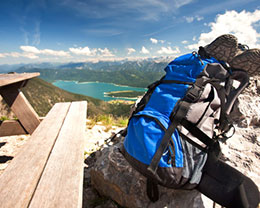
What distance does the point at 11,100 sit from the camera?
7.93 feet

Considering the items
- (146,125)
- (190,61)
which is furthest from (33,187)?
(190,61)

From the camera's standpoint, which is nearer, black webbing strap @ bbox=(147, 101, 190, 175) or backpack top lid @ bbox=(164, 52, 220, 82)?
black webbing strap @ bbox=(147, 101, 190, 175)

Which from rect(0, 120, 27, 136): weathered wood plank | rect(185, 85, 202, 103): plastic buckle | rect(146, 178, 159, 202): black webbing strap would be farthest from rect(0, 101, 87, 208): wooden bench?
rect(185, 85, 202, 103): plastic buckle

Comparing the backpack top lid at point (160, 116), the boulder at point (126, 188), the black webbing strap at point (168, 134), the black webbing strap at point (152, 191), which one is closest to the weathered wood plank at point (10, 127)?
the boulder at point (126, 188)

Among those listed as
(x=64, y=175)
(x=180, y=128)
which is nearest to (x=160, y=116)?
(x=180, y=128)

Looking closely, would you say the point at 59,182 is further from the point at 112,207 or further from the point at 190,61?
the point at 190,61

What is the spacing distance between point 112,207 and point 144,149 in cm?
104

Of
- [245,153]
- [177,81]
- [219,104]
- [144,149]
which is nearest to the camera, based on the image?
[144,149]

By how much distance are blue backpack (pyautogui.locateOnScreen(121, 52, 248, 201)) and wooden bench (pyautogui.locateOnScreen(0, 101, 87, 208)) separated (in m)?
0.55

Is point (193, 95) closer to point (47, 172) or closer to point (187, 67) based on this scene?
point (187, 67)

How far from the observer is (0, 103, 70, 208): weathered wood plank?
102 cm

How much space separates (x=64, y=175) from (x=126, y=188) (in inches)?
34.5

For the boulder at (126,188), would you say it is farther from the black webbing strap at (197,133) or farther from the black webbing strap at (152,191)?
the black webbing strap at (197,133)

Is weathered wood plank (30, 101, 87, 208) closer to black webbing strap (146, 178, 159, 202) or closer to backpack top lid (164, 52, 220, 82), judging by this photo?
black webbing strap (146, 178, 159, 202)
